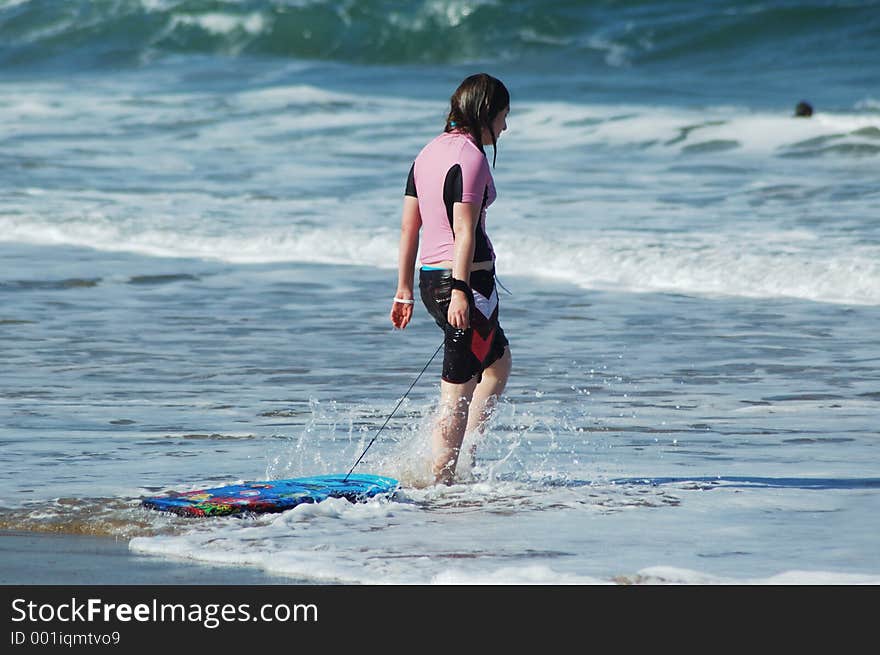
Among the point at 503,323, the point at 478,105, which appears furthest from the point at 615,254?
the point at 478,105

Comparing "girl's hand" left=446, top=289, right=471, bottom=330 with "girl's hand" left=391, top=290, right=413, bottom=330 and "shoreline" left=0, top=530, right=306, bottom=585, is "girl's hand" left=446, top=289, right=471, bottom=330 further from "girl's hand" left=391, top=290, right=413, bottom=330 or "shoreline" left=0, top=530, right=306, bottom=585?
"shoreline" left=0, top=530, right=306, bottom=585

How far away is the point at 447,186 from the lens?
18.0 feet

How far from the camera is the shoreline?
15.5 feet

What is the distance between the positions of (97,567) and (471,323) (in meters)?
1.63

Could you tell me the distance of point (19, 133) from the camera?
23.2m

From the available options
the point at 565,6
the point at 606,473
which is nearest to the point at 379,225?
the point at 606,473

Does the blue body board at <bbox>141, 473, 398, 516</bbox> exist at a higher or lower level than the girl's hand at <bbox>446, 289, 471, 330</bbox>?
lower

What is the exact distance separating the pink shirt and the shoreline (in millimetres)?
1464

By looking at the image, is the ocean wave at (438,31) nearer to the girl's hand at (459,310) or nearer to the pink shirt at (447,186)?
the pink shirt at (447,186)

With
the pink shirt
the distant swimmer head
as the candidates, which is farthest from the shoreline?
the distant swimmer head

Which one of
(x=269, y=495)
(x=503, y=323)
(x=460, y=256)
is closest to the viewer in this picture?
(x=460, y=256)

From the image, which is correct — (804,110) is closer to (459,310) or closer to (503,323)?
(503,323)
